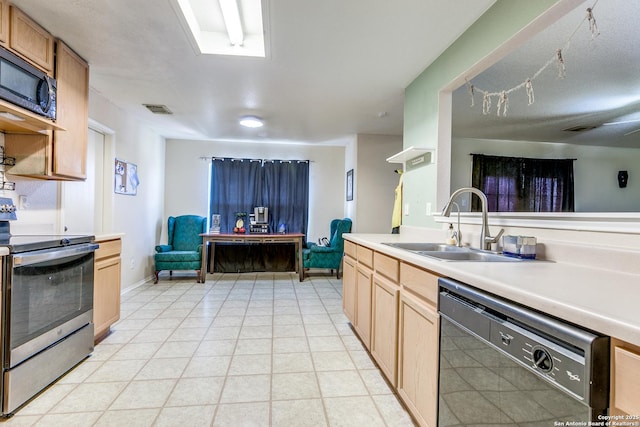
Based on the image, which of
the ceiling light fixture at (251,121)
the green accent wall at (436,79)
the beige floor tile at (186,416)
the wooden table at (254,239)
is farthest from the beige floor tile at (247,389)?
the ceiling light fixture at (251,121)

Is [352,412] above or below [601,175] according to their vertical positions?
below

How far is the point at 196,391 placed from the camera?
1.83 meters

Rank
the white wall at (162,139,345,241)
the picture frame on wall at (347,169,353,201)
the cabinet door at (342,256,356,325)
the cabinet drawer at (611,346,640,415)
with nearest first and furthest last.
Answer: the cabinet drawer at (611,346,640,415), the cabinet door at (342,256,356,325), the picture frame on wall at (347,169,353,201), the white wall at (162,139,345,241)

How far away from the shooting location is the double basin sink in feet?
5.12

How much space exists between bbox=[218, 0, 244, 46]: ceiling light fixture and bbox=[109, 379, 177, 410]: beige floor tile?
2.49 meters

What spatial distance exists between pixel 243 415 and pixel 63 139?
2356 mm

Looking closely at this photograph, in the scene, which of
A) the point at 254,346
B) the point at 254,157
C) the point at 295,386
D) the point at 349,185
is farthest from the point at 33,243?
the point at 349,185

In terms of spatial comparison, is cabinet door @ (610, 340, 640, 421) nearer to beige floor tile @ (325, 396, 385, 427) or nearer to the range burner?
beige floor tile @ (325, 396, 385, 427)

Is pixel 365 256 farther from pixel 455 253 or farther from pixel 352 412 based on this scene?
pixel 352 412

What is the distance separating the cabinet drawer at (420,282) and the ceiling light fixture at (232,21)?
6.74 feet

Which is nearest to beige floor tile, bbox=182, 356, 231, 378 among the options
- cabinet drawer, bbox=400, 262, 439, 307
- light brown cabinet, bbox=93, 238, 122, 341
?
light brown cabinet, bbox=93, 238, 122, 341

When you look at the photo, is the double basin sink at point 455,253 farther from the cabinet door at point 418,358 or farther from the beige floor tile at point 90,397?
the beige floor tile at point 90,397

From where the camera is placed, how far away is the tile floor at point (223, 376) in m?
1.61

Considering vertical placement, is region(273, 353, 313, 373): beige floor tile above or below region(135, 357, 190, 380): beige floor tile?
above
